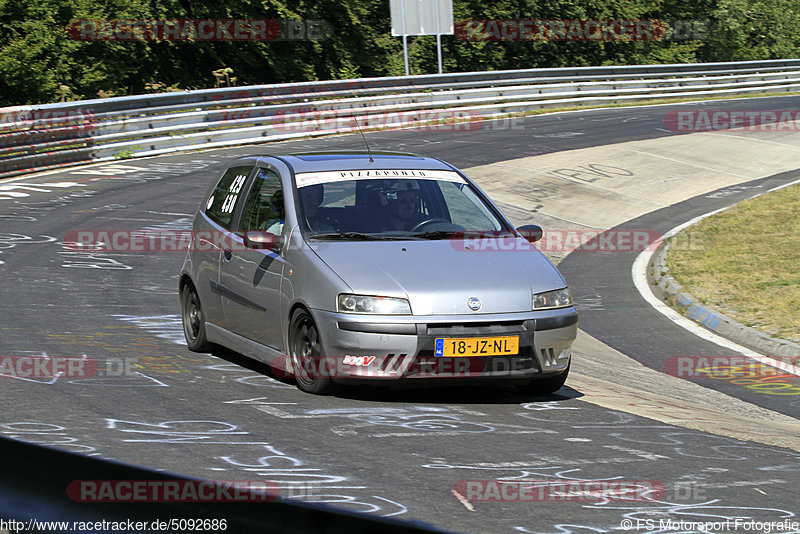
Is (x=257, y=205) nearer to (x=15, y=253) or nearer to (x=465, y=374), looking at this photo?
(x=465, y=374)

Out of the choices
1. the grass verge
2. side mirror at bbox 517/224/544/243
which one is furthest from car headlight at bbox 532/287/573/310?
the grass verge

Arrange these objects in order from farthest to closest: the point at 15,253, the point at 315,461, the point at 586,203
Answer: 1. the point at 586,203
2. the point at 15,253
3. the point at 315,461

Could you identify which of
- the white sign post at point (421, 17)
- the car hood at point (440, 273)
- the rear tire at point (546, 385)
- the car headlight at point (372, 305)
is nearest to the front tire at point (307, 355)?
the car headlight at point (372, 305)

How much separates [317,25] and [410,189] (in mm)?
30430

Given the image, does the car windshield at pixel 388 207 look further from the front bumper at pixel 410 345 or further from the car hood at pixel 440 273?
the front bumper at pixel 410 345

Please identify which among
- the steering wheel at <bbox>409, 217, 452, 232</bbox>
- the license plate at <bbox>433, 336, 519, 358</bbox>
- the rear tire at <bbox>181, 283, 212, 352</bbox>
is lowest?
the rear tire at <bbox>181, 283, 212, 352</bbox>

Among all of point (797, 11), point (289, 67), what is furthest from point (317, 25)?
point (797, 11)

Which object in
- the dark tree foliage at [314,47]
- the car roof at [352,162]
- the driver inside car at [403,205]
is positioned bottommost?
the driver inside car at [403,205]

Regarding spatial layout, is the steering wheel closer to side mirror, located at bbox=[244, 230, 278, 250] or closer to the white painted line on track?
side mirror, located at bbox=[244, 230, 278, 250]

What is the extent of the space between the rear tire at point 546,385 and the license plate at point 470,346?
0.62 metres

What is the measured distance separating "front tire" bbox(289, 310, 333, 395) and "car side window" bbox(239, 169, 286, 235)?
0.90 metres

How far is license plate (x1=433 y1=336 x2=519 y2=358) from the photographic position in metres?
6.63

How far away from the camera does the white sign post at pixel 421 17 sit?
34562 mm

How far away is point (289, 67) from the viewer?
122 ft
